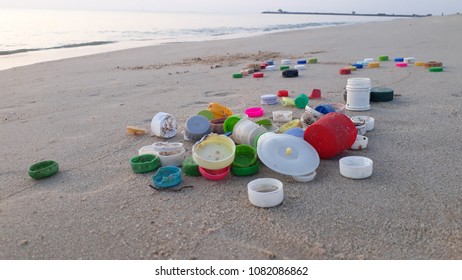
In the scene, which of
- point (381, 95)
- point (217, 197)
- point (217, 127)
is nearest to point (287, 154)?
point (217, 197)

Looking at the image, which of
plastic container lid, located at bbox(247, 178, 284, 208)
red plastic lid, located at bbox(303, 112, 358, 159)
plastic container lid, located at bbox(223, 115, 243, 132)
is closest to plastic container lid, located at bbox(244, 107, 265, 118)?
plastic container lid, located at bbox(223, 115, 243, 132)

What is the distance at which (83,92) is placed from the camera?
6336 mm

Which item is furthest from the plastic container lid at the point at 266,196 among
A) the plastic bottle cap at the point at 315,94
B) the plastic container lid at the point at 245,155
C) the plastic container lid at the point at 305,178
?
the plastic bottle cap at the point at 315,94

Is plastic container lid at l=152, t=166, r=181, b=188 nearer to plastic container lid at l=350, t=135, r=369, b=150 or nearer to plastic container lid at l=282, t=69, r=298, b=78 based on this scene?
plastic container lid at l=350, t=135, r=369, b=150

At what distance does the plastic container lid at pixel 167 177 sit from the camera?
9.13 ft

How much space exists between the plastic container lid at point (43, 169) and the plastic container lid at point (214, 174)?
1.15 meters

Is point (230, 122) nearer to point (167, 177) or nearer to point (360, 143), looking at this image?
point (167, 177)

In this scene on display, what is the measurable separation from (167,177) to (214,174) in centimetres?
33

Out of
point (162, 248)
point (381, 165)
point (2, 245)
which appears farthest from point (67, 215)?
point (381, 165)

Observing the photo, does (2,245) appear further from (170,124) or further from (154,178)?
(170,124)

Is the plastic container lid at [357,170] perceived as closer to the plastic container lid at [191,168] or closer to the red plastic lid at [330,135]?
the red plastic lid at [330,135]

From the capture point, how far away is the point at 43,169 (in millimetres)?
3014

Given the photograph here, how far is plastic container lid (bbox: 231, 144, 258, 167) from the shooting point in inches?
118

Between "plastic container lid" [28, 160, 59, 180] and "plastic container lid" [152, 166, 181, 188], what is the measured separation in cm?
84
